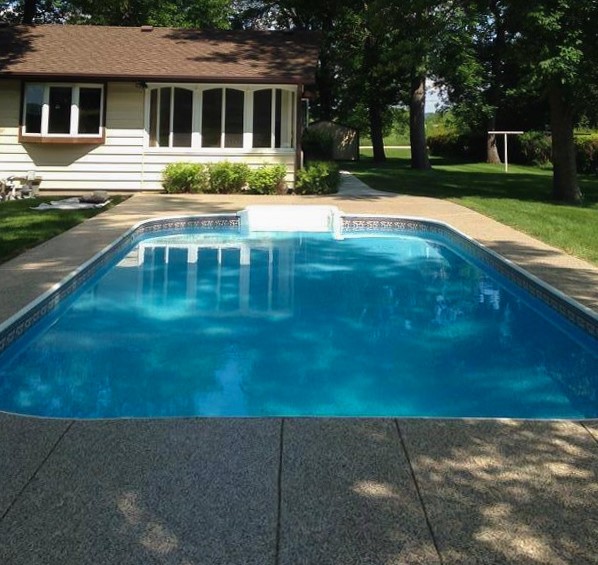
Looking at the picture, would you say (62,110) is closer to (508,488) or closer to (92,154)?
(92,154)

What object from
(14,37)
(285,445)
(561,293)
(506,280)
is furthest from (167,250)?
(14,37)

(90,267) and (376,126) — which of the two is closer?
(90,267)

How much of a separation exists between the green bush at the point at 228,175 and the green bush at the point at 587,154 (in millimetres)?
17629

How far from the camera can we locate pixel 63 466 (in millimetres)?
2986

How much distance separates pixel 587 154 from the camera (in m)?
27.9

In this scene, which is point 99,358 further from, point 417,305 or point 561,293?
point 561,293

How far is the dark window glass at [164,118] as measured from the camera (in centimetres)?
1702

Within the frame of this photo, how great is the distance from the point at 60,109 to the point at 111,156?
170 cm

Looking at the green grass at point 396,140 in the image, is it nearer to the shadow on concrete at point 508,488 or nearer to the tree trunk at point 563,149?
the tree trunk at point 563,149

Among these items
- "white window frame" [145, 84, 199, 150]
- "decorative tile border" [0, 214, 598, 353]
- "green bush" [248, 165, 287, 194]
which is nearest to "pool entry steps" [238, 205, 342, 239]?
"decorative tile border" [0, 214, 598, 353]

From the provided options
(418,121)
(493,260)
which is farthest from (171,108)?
(418,121)

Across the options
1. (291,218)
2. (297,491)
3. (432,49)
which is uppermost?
(432,49)

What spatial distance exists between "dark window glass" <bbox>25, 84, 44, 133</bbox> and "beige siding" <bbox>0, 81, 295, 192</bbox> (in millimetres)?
287

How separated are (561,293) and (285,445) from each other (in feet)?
14.1
